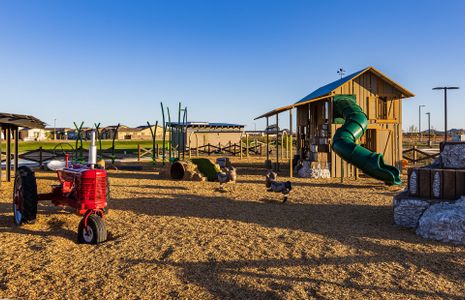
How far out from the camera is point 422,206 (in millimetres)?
7797

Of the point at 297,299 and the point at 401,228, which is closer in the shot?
the point at 297,299

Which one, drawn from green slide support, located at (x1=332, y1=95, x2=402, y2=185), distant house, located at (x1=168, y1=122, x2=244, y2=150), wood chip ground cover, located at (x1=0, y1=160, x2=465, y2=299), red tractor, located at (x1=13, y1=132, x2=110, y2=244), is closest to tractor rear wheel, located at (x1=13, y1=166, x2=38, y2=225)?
red tractor, located at (x1=13, y1=132, x2=110, y2=244)

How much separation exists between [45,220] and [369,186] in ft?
37.4

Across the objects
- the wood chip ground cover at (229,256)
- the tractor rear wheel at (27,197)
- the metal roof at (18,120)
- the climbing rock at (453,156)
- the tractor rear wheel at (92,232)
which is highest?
the metal roof at (18,120)

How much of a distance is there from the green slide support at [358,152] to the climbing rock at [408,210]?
20.4 feet

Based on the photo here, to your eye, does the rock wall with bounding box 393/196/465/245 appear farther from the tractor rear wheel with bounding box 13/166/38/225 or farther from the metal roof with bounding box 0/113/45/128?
the metal roof with bounding box 0/113/45/128

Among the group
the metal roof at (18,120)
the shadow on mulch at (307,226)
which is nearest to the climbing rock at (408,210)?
the shadow on mulch at (307,226)

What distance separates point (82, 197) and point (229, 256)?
2991mm

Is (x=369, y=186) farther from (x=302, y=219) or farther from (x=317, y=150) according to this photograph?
(x=302, y=219)

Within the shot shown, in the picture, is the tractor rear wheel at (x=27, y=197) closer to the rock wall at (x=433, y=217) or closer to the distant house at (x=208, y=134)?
the rock wall at (x=433, y=217)

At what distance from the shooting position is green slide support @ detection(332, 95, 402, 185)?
14.2 metres

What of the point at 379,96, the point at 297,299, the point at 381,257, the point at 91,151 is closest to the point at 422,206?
the point at 381,257

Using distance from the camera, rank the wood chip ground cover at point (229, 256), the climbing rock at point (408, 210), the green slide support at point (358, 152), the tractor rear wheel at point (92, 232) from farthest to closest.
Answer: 1. the green slide support at point (358, 152)
2. the climbing rock at point (408, 210)
3. the tractor rear wheel at point (92, 232)
4. the wood chip ground cover at point (229, 256)

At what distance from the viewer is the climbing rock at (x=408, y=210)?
25.7 feet
